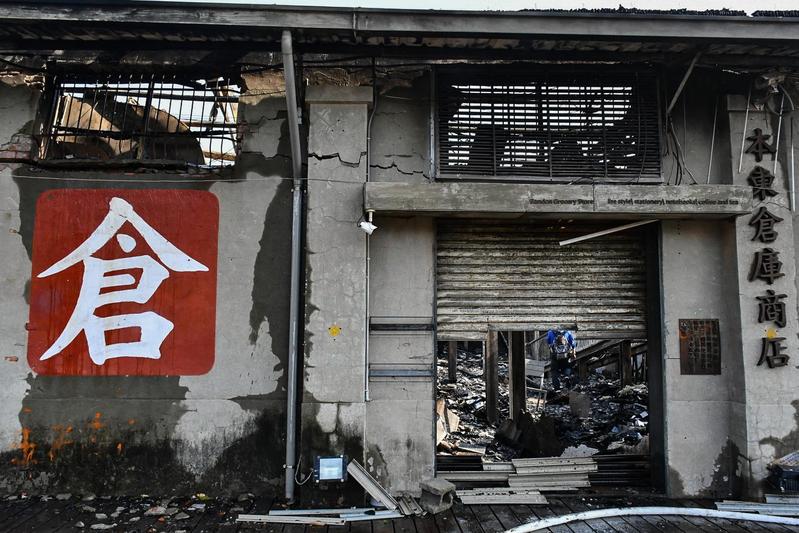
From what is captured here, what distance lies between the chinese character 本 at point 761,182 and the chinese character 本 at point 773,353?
157 centimetres

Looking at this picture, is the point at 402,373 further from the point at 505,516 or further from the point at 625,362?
the point at 625,362

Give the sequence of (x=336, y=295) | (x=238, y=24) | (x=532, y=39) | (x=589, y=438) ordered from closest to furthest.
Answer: (x=238, y=24) → (x=532, y=39) → (x=336, y=295) → (x=589, y=438)

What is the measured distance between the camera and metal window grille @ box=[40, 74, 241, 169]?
596cm

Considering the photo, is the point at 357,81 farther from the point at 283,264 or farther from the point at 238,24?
the point at 283,264

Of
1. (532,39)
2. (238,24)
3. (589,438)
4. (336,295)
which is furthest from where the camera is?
(589,438)

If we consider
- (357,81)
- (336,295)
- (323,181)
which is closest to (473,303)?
(336,295)

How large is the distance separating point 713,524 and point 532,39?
505cm

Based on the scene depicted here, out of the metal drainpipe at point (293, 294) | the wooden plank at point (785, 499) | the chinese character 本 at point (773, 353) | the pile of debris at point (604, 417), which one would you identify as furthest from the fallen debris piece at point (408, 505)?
the chinese character 本 at point (773, 353)

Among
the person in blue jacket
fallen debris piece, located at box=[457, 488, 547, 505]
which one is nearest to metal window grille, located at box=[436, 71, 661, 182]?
fallen debris piece, located at box=[457, 488, 547, 505]

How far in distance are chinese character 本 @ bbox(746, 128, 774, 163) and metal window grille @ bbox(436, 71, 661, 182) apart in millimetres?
989

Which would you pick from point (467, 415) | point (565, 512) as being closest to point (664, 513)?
point (565, 512)

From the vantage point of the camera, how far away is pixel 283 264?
5.72 meters

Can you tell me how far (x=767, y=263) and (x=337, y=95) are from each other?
5.13 metres

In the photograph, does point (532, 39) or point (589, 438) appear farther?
point (589, 438)
